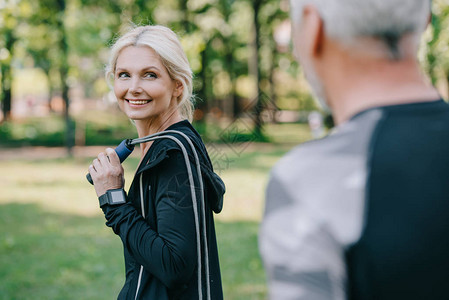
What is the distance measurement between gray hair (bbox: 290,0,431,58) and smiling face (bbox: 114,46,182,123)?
1.10 m

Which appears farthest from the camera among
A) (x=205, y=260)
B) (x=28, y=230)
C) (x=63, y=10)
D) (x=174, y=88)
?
(x=63, y=10)

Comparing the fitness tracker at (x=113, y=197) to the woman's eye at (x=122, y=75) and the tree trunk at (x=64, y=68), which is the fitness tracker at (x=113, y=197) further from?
the tree trunk at (x=64, y=68)

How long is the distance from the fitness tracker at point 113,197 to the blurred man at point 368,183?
99cm

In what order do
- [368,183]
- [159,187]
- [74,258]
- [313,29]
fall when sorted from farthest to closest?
[74,258] < [159,187] < [313,29] < [368,183]

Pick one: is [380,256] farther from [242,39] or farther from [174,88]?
[242,39]

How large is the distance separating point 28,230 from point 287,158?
8383 mm

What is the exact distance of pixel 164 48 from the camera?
199cm

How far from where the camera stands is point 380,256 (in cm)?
87

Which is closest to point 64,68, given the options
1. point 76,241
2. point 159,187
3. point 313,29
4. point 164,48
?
point 76,241

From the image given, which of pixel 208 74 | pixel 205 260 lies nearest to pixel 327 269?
pixel 205 260

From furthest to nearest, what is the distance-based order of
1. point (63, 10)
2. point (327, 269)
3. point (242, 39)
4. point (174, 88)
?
1. point (242, 39)
2. point (63, 10)
3. point (174, 88)
4. point (327, 269)

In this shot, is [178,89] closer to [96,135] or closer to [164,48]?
[164,48]

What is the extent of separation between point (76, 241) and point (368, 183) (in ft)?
24.7

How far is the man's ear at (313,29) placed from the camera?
986mm
